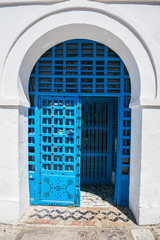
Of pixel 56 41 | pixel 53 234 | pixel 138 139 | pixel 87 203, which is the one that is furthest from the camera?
pixel 87 203

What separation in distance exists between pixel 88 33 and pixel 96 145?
314cm

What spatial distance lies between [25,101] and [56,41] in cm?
143

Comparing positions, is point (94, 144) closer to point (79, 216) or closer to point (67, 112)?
point (67, 112)

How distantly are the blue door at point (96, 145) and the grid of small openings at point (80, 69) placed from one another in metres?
1.35

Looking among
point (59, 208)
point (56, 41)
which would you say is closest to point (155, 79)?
point (56, 41)

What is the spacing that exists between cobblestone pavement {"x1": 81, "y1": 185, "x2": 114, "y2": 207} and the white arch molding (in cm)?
92

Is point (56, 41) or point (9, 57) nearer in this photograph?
point (9, 57)

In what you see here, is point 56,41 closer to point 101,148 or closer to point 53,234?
point 101,148

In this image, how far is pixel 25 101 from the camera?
135 inches

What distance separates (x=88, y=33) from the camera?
11.2ft

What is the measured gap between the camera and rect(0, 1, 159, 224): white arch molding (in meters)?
3.10

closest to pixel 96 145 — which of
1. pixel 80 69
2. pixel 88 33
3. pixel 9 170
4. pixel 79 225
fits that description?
pixel 79 225

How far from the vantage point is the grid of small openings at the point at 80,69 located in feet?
12.3

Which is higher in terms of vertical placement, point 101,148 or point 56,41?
point 56,41
